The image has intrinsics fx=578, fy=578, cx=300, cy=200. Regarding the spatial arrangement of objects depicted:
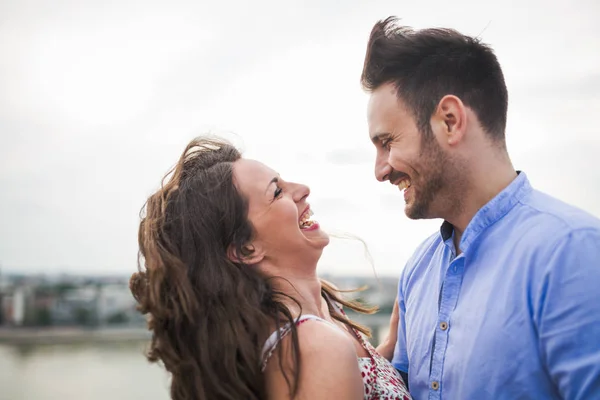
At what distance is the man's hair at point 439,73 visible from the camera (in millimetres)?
2021

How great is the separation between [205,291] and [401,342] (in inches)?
35.5

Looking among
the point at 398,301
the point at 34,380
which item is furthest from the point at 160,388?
the point at 398,301

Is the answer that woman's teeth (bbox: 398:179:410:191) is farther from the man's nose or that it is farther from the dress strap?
the dress strap

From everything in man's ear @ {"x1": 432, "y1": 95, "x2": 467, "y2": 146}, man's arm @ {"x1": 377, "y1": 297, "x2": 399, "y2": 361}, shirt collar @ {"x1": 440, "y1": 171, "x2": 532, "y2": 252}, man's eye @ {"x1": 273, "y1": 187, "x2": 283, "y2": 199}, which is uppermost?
man's ear @ {"x1": 432, "y1": 95, "x2": 467, "y2": 146}

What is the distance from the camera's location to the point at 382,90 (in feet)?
7.09

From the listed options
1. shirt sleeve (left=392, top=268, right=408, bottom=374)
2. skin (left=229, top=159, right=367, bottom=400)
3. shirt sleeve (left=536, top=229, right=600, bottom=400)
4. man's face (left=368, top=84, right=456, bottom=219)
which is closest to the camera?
shirt sleeve (left=536, top=229, right=600, bottom=400)

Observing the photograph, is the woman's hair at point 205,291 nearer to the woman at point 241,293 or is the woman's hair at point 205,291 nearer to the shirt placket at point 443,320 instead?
the woman at point 241,293

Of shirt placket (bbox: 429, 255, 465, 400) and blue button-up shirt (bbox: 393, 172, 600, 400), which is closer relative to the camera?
blue button-up shirt (bbox: 393, 172, 600, 400)

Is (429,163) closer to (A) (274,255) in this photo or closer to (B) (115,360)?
(A) (274,255)

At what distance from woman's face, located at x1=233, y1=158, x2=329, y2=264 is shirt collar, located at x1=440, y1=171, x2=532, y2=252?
0.63 m

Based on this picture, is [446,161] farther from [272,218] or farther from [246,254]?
[246,254]

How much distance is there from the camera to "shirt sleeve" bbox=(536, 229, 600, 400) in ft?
4.90

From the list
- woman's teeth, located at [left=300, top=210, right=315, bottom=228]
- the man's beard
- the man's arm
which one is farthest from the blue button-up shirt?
woman's teeth, located at [left=300, top=210, right=315, bottom=228]

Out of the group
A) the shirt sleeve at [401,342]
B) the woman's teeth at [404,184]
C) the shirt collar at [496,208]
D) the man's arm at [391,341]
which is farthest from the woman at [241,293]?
the shirt collar at [496,208]
